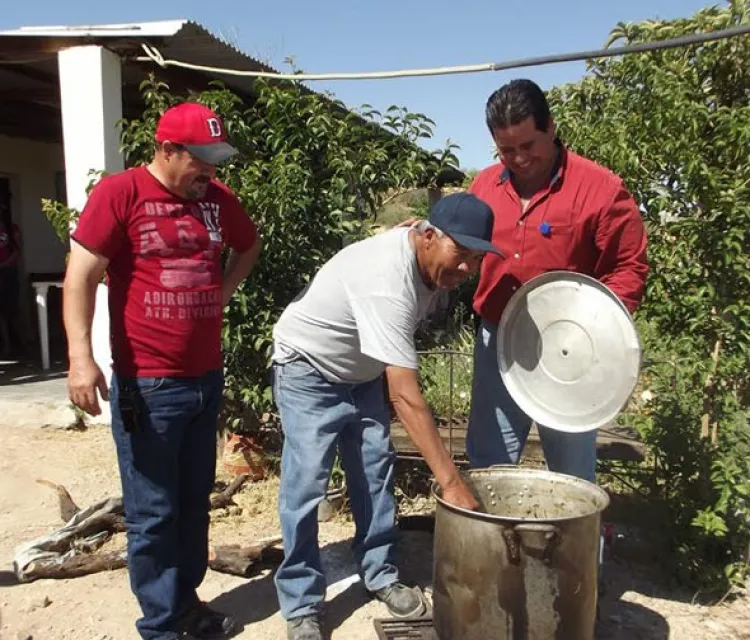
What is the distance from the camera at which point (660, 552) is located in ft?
12.0

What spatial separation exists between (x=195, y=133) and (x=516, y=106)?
1150mm

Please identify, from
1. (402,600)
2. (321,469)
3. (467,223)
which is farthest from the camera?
(402,600)

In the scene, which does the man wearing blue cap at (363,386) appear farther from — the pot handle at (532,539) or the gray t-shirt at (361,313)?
the pot handle at (532,539)

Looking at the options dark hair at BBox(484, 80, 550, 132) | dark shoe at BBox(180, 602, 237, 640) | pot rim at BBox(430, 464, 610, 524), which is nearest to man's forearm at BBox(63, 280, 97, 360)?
dark shoe at BBox(180, 602, 237, 640)

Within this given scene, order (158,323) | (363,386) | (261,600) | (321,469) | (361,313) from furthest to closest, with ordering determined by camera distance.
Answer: (261,600) → (363,386) → (321,469) → (158,323) → (361,313)

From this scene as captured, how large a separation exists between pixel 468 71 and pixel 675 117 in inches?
51.2

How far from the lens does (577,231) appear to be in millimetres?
2857

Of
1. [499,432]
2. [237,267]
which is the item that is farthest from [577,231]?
[237,267]

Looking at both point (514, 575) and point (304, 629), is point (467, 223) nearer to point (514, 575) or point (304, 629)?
point (514, 575)

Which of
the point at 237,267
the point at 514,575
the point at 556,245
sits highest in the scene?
the point at 556,245

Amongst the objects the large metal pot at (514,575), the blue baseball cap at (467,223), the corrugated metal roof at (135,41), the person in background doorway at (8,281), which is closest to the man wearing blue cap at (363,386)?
the blue baseball cap at (467,223)

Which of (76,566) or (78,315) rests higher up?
(78,315)

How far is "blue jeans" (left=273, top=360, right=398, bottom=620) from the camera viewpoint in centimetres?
295

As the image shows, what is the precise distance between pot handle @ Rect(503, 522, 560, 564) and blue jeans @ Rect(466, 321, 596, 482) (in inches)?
29.3
